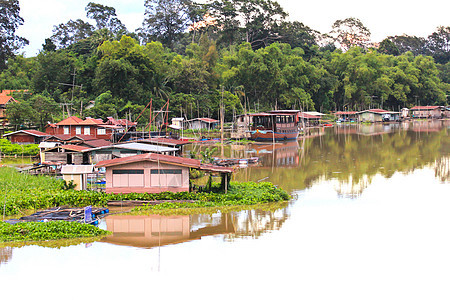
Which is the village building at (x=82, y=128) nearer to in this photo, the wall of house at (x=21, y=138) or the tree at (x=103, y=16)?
the wall of house at (x=21, y=138)

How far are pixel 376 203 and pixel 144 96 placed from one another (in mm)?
34912

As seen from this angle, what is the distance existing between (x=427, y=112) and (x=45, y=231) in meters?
81.1

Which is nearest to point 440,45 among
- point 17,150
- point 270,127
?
point 270,127

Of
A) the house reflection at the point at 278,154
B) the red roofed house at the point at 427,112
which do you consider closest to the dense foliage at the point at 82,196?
the house reflection at the point at 278,154

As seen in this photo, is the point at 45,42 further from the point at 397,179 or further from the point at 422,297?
the point at 422,297

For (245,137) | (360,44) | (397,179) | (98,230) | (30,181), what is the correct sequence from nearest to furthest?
(98,230) < (30,181) < (397,179) < (245,137) < (360,44)

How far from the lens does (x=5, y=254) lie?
12.2 metres

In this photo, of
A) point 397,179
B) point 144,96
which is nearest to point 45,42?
point 144,96

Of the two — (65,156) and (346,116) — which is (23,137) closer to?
(65,156)

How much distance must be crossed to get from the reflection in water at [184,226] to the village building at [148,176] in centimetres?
160

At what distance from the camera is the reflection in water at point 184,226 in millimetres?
13516

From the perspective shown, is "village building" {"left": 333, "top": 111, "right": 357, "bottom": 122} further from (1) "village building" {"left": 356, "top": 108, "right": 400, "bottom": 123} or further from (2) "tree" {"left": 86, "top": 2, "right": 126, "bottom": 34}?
(2) "tree" {"left": 86, "top": 2, "right": 126, "bottom": 34}

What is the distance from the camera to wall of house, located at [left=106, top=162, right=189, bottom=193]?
54.5ft

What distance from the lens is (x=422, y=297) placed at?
988 centimetres
